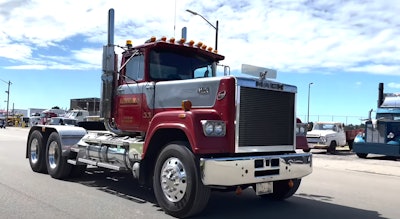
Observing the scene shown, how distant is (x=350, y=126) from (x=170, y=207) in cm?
4149

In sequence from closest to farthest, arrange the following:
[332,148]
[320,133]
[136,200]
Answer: [136,200] < [320,133] < [332,148]

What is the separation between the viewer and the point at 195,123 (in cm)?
645

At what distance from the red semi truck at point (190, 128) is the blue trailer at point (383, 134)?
589 inches

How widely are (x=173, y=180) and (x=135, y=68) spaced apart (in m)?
2.64

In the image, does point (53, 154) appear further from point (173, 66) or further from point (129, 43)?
point (173, 66)

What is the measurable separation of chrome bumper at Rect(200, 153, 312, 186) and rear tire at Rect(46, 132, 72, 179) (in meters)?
5.10

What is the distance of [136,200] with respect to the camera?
26.3 ft

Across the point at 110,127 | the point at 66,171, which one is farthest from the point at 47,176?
the point at 110,127

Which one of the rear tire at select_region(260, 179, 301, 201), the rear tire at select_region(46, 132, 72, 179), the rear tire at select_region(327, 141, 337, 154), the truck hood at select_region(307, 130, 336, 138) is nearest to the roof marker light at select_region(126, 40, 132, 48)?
the rear tire at select_region(46, 132, 72, 179)

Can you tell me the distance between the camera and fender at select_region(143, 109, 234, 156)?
6.37 m

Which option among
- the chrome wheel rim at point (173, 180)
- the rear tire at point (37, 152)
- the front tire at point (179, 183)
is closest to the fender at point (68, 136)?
the rear tire at point (37, 152)

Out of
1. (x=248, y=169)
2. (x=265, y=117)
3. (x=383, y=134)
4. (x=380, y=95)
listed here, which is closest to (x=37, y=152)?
(x=265, y=117)

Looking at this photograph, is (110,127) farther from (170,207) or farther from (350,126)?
(350,126)

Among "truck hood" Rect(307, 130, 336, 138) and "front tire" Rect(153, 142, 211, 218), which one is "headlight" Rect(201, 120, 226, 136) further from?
"truck hood" Rect(307, 130, 336, 138)
